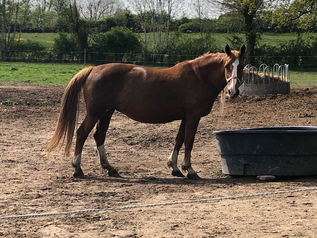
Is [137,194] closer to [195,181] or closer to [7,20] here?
[195,181]

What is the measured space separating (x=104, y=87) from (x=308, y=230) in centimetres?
414

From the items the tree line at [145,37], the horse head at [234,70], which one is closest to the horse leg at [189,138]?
the horse head at [234,70]

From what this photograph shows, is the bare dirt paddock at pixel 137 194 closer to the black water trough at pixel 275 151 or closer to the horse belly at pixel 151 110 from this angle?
the black water trough at pixel 275 151

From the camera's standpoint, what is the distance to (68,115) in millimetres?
7438

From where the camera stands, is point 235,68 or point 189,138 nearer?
point 235,68

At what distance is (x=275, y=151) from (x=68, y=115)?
3.29 metres

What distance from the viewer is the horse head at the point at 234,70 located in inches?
258

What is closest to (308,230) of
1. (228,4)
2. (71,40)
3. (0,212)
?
(0,212)

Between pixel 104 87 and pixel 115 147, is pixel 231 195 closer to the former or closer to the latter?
pixel 104 87

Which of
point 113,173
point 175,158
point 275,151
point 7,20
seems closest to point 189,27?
point 7,20

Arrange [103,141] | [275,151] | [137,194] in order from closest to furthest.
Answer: [137,194] → [275,151] → [103,141]

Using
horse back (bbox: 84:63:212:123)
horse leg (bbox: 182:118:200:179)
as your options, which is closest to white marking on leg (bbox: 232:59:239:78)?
horse back (bbox: 84:63:212:123)

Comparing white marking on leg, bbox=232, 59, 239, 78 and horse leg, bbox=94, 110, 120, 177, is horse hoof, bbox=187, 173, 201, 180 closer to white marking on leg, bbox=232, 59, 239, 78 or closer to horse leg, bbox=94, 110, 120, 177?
horse leg, bbox=94, 110, 120, 177

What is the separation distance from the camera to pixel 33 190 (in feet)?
19.7
